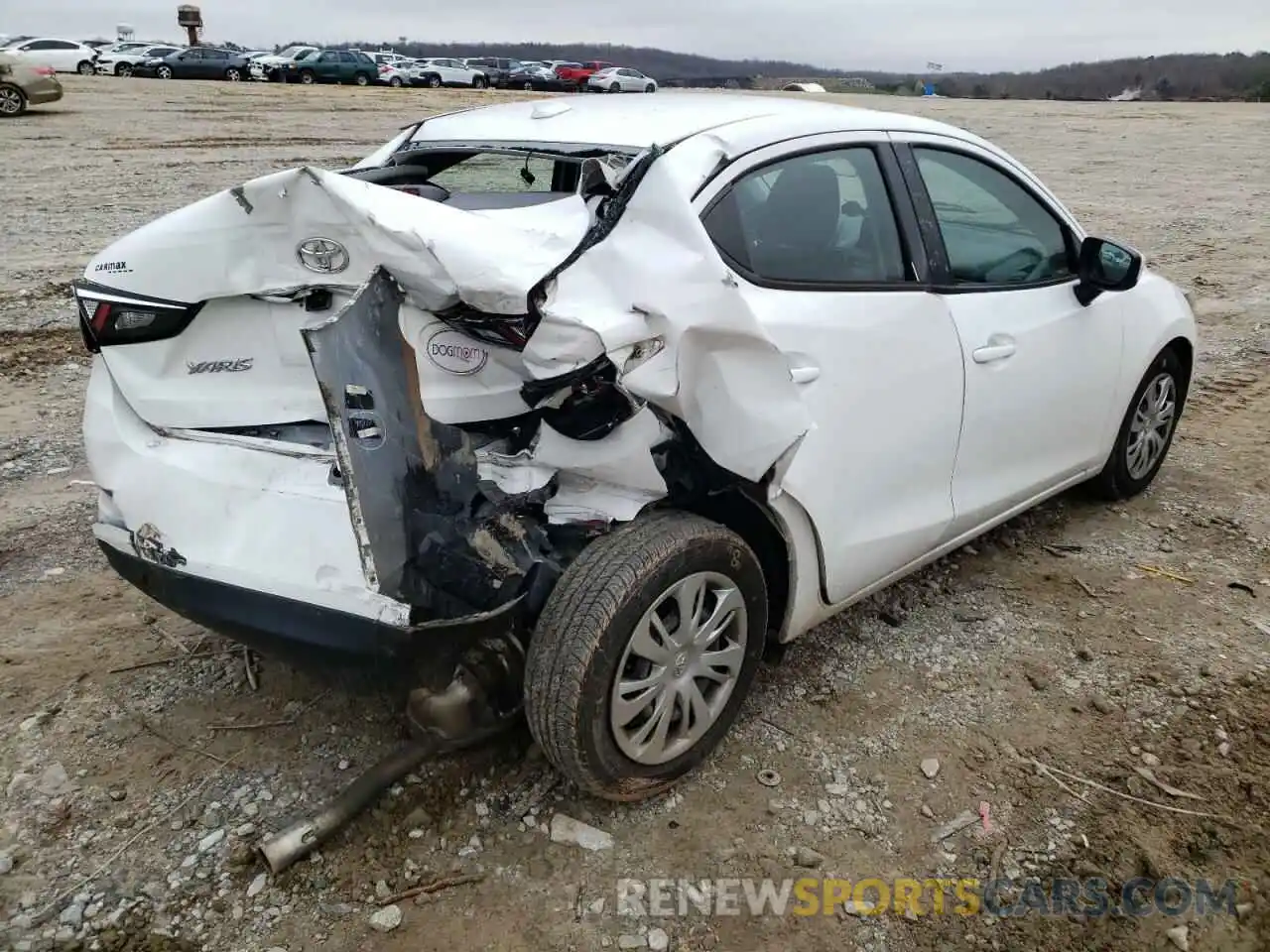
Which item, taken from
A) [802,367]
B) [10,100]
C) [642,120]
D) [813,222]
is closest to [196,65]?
[10,100]

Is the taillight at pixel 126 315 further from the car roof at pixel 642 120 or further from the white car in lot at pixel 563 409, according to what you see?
the car roof at pixel 642 120

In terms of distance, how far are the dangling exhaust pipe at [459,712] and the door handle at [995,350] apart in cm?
176

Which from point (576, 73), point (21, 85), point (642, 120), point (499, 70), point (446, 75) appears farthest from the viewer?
point (576, 73)

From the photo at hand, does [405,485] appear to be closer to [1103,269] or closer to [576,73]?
[1103,269]

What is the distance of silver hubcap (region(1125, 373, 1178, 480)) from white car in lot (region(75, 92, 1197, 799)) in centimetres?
167

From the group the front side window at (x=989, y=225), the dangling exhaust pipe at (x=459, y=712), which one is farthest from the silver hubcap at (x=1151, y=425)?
the dangling exhaust pipe at (x=459, y=712)

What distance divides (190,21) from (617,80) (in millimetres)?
22698

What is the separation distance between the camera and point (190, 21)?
4991 centimetres

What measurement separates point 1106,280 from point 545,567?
2.44 m

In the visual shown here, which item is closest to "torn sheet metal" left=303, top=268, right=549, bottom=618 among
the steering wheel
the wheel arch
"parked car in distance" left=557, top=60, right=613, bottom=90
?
the wheel arch

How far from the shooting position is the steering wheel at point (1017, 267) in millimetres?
3297

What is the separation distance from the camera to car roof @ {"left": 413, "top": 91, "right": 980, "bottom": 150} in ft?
9.28

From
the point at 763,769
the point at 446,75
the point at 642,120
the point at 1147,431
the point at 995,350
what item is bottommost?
the point at 763,769
